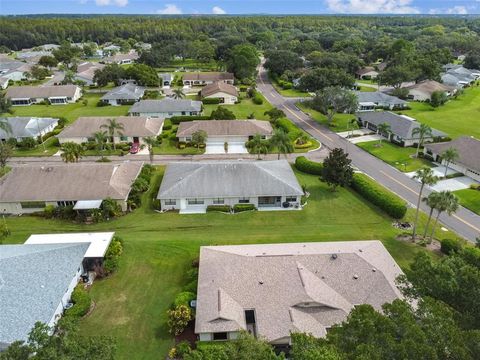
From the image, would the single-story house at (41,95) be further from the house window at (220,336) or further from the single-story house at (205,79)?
the house window at (220,336)

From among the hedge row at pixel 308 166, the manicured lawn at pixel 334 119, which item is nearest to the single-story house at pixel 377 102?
the manicured lawn at pixel 334 119

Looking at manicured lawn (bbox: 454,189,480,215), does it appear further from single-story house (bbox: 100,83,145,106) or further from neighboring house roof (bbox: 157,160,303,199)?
single-story house (bbox: 100,83,145,106)

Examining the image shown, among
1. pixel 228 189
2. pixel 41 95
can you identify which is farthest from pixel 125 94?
pixel 228 189

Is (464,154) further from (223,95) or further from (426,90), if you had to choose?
(223,95)

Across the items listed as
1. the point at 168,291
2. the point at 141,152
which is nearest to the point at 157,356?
the point at 168,291

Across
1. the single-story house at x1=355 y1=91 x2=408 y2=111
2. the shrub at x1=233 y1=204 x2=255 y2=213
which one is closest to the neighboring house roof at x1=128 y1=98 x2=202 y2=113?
the single-story house at x1=355 y1=91 x2=408 y2=111
